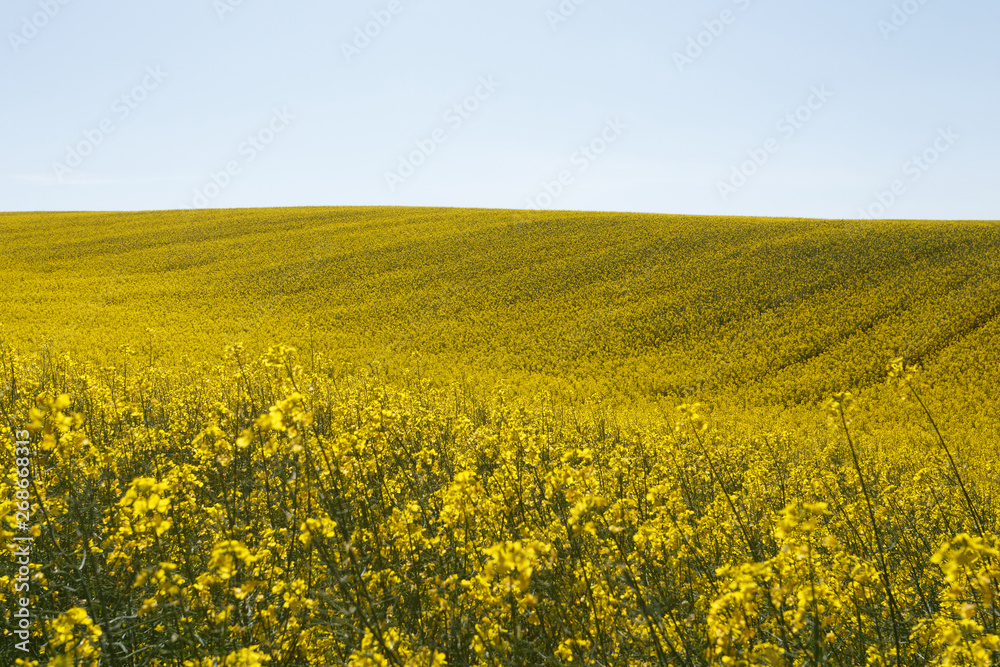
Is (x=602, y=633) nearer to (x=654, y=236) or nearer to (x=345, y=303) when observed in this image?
(x=345, y=303)

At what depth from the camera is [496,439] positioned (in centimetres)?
486

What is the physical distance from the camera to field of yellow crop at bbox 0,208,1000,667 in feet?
9.00

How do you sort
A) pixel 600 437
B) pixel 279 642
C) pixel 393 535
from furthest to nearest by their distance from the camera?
pixel 600 437
pixel 393 535
pixel 279 642

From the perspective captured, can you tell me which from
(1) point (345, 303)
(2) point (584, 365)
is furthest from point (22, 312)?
(2) point (584, 365)

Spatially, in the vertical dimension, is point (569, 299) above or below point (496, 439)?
above

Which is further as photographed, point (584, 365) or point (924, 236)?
point (924, 236)

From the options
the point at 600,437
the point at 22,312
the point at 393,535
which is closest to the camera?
the point at 393,535

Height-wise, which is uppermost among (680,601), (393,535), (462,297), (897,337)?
(462,297)

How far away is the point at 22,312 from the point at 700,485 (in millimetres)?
33774

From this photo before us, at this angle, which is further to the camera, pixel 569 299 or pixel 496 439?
pixel 569 299

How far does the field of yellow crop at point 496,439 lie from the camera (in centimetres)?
274

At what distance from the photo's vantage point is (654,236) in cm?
3809

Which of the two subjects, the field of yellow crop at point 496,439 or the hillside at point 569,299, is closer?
the field of yellow crop at point 496,439

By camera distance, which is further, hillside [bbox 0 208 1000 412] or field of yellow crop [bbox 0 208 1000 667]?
hillside [bbox 0 208 1000 412]
